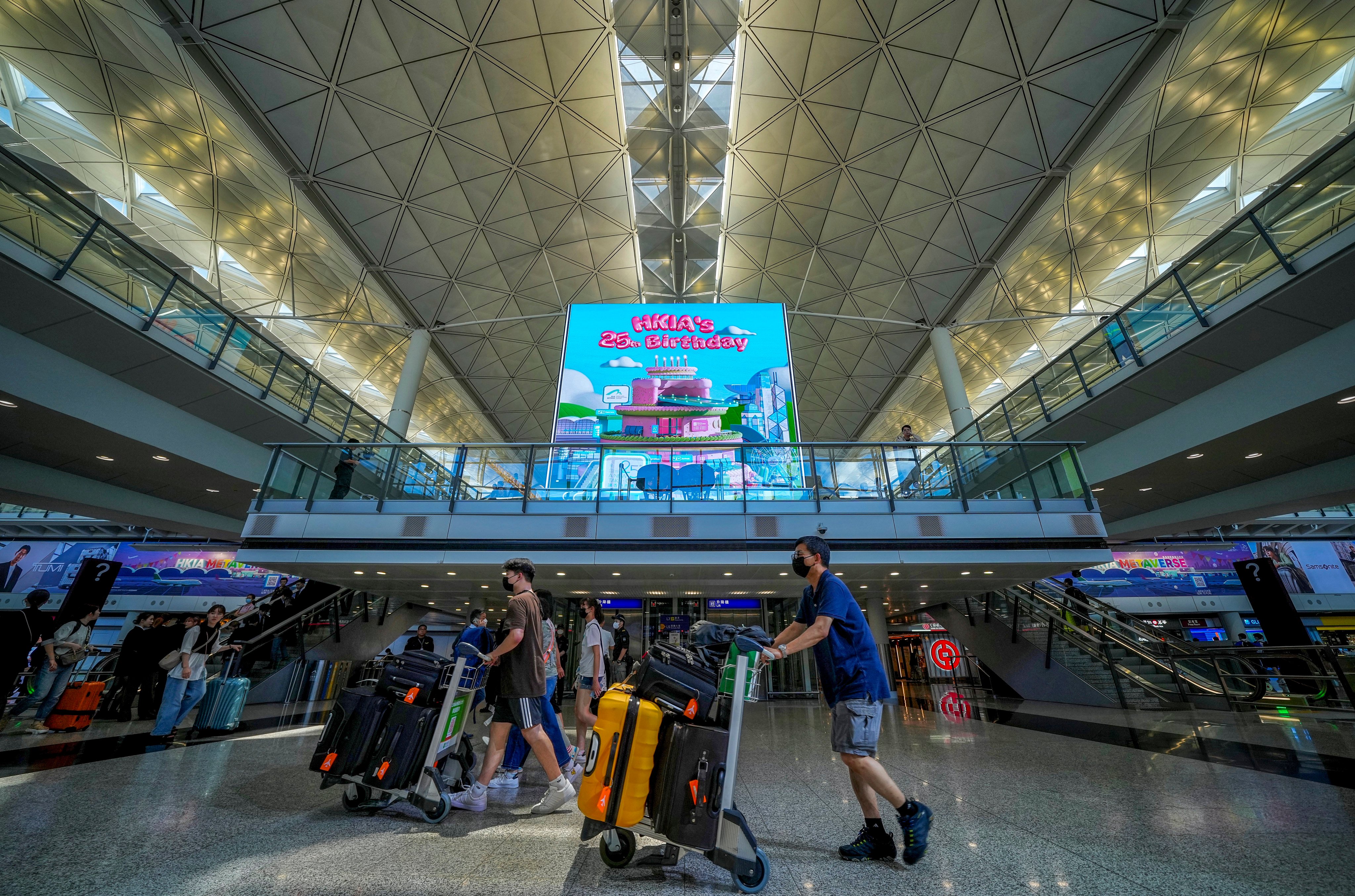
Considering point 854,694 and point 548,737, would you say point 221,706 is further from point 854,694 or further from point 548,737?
point 854,694

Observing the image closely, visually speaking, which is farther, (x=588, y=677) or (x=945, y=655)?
(x=945, y=655)

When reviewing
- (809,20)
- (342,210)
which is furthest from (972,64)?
(342,210)

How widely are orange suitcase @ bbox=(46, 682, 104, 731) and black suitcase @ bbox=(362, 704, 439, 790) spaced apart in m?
7.21

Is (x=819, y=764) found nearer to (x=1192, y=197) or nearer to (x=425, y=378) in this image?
(x=1192, y=197)

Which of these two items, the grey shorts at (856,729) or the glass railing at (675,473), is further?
the glass railing at (675,473)

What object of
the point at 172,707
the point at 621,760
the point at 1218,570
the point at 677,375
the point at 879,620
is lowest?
the point at 172,707

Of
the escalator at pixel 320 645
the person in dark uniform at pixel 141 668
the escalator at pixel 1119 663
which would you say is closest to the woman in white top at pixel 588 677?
the person in dark uniform at pixel 141 668

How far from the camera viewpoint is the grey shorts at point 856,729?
9.36ft

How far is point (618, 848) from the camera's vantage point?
8.79 ft

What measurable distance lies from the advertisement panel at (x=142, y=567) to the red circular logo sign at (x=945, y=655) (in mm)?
35405

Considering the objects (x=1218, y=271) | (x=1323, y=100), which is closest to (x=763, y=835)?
(x=1218, y=271)

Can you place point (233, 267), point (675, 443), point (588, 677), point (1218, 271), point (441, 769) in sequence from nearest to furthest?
point (441, 769), point (588, 677), point (1218, 271), point (675, 443), point (233, 267)

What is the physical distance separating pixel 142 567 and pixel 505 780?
39641mm

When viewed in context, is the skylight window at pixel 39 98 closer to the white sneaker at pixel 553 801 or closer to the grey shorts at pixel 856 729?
the white sneaker at pixel 553 801
